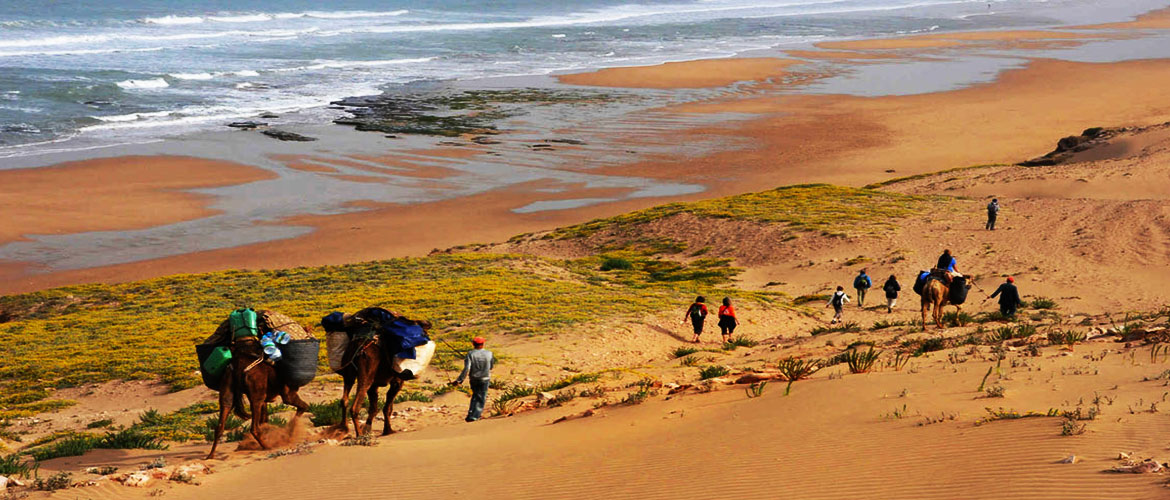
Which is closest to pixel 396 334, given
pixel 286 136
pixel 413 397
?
pixel 413 397

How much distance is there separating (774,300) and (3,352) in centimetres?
1733

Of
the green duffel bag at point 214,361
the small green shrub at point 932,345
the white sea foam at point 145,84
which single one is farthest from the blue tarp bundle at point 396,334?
the white sea foam at point 145,84

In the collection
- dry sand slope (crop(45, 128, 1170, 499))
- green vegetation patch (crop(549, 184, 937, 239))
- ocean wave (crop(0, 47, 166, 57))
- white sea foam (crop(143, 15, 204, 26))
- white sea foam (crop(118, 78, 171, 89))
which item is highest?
white sea foam (crop(143, 15, 204, 26))

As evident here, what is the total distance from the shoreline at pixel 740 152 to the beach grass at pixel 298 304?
471cm

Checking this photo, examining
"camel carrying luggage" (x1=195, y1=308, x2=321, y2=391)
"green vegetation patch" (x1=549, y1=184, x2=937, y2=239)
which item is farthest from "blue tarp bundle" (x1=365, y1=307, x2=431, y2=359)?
"green vegetation patch" (x1=549, y1=184, x2=937, y2=239)

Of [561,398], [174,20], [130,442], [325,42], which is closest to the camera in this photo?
[130,442]

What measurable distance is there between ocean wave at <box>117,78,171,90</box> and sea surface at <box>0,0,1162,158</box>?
0.75 feet

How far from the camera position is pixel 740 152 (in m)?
49.8

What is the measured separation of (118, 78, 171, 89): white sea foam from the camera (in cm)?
6372

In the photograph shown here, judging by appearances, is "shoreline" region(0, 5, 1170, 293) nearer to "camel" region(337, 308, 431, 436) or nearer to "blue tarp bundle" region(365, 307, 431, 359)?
"camel" region(337, 308, 431, 436)

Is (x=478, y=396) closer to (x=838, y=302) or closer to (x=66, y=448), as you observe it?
(x=66, y=448)

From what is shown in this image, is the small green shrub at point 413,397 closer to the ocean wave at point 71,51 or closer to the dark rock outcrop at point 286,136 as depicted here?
the dark rock outcrop at point 286,136

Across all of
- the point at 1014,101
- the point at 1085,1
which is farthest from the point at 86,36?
the point at 1085,1

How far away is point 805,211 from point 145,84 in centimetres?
4677
